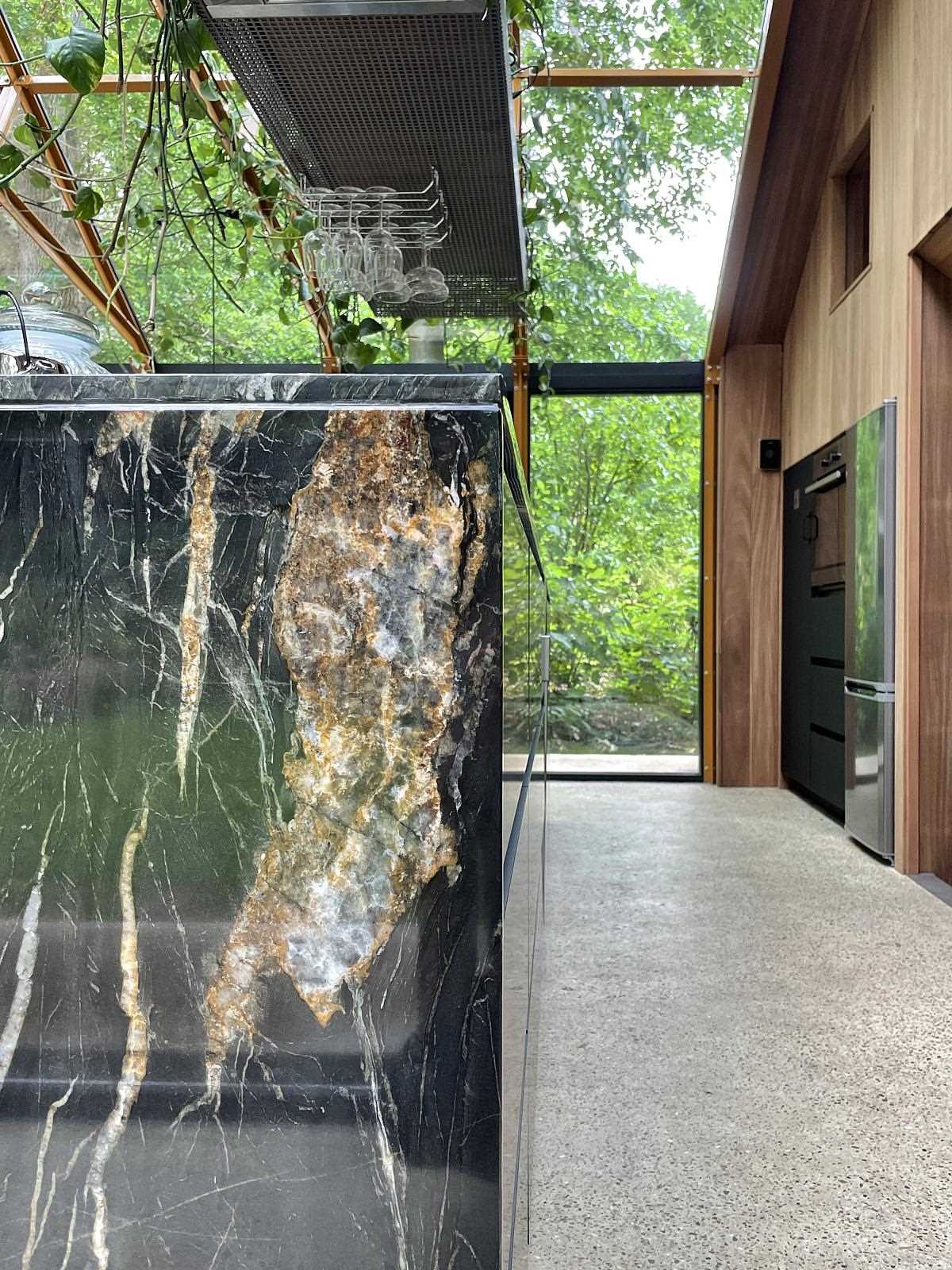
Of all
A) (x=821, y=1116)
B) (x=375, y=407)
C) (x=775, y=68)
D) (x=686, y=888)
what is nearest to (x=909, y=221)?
(x=775, y=68)

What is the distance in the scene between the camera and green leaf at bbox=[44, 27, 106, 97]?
4.08ft

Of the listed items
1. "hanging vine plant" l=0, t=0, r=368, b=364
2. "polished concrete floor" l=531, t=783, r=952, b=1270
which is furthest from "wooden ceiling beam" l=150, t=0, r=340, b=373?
"polished concrete floor" l=531, t=783, r=952, b=1270

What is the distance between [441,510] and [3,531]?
0.34 m

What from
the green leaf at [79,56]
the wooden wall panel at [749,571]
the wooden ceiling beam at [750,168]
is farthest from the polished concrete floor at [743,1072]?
the wooden ceiling beam at [750,168]

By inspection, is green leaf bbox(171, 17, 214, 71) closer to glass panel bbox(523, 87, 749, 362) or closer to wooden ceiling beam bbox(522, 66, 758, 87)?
glass panel bbox(523, 87, 749, 362)

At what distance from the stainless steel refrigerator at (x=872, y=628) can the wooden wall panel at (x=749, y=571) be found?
1.66 meters

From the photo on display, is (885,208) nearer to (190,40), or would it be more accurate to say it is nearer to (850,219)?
(850,219)

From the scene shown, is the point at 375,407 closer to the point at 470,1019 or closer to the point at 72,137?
the point at 470,1019

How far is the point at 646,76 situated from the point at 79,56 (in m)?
4.99

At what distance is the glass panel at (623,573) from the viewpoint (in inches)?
261

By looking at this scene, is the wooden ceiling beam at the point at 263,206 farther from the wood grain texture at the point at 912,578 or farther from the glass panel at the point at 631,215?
the wood grain texture at the point at 912,578

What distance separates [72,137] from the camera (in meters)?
5.62

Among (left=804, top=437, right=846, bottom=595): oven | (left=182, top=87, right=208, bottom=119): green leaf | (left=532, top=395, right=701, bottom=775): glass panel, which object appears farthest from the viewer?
(left=532, top=395, right=701, bottom=775): glass panel

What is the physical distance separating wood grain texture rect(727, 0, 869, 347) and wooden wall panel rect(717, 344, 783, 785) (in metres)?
0.25
